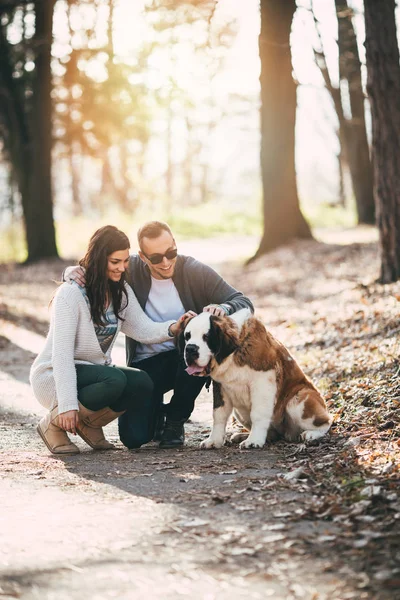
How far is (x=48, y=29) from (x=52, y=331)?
800 inches

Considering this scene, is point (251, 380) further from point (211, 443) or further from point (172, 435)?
point (172, 435)

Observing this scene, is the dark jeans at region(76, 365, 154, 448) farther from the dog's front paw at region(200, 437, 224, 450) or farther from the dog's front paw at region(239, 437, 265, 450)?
the dog's front paw at region(239, 437, 265, 450)

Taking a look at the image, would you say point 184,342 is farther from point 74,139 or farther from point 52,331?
point 74,139

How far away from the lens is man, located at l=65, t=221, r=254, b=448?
6.67 m

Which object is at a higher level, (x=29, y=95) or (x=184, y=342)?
(x=29, y=95)

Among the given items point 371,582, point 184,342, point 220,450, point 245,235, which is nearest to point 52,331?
point 184,342

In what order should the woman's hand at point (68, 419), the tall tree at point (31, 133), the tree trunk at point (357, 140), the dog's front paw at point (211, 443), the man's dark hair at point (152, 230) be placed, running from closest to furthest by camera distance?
1. the woman's hand at point (68, 419)
2. the dog's front paw at point (211, 443)
3. the man's dark hair at point (152, 230)
4. the tall tree at point (31, 133)
5. the tree trunk at point (357, 140)

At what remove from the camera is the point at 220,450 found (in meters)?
6.39

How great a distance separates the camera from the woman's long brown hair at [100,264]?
6.20 metres

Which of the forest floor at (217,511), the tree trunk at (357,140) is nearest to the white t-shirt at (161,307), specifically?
the forest floor at (217,511)

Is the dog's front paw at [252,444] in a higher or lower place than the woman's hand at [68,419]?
lower

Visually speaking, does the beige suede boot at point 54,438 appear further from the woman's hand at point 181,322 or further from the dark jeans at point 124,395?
the woman's hand at point 181,322

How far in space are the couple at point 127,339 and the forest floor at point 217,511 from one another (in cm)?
25

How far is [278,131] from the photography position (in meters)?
21.8
